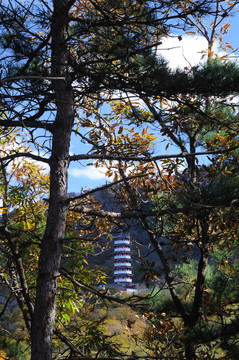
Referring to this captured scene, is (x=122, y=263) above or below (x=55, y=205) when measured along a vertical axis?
above

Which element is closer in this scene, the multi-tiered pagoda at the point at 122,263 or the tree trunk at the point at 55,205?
the tree trunk at the point at 55,205

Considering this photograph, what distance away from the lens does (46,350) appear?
2.50 metres

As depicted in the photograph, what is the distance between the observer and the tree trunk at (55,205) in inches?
100

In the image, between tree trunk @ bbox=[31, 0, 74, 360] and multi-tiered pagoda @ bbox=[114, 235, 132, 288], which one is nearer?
tree trunk @ bbox=[31, 0, 74, 360]

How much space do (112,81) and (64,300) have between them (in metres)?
2.39

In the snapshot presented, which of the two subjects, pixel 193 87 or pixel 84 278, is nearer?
pixel 193 87

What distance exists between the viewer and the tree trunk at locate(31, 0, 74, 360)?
2551mm

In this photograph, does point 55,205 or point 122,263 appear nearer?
point 55,205

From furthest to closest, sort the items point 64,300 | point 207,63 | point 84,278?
point 84,278 < point 64,300 < point 207,63

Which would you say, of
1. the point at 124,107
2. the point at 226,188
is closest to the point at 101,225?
the point at 124,107

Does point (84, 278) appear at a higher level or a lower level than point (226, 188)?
lower

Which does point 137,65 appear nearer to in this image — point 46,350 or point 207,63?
point 207,63

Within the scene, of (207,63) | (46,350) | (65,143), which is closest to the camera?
(46,350)

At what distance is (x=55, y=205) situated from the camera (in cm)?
271
